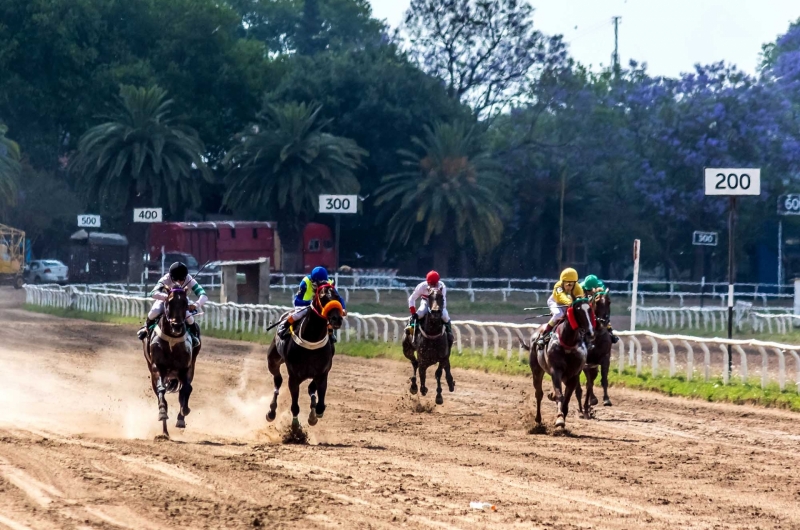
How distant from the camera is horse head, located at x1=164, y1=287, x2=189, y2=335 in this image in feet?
44.9

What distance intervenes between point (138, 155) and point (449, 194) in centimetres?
1418

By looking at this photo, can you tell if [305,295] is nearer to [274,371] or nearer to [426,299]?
[274,371]

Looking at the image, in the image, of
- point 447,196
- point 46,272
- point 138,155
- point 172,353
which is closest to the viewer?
point 172,353

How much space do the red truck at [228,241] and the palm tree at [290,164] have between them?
4.90 ft

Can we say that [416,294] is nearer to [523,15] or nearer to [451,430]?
[451,430]

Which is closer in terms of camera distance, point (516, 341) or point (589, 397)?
point (589, 397)

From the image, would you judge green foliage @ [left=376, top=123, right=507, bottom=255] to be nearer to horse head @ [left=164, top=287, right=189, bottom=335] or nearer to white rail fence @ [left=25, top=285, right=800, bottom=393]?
white rail fence @ [left=25, top=285, right=800, bottom=393]

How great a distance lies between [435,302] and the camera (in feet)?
61.1

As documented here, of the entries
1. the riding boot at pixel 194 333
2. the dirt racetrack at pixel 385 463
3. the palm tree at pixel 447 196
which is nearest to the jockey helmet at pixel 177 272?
the riding boot at pixel 194 333

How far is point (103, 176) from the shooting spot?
6034 cm

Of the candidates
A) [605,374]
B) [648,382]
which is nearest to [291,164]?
[648,382]

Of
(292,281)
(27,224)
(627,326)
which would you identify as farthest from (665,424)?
(27,224)

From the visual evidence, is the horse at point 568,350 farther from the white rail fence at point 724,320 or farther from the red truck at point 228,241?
the red truck at point 228,241

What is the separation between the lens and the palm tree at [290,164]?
58250 mm
